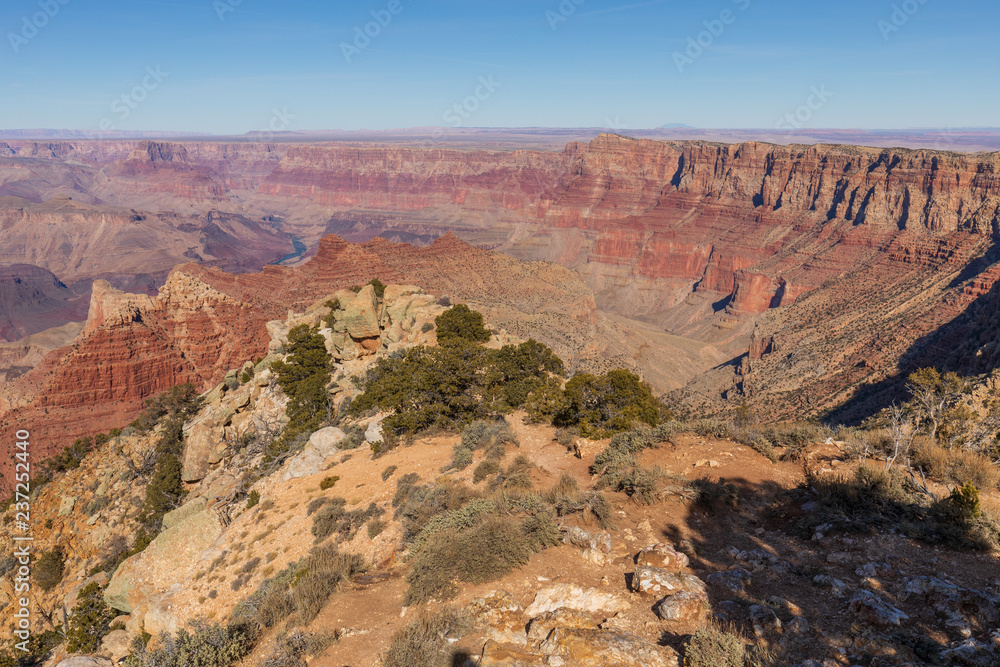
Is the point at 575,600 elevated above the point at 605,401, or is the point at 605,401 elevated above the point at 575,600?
the point at 575,600

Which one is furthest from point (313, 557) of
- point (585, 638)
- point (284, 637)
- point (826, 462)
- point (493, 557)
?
point (826, 462)

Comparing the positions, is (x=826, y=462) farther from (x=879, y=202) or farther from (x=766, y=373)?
(x=879, y=202)

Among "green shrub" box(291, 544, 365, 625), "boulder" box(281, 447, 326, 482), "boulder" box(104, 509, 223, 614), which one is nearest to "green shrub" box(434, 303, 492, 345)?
"boulder" box(281, 447, 326, 482)

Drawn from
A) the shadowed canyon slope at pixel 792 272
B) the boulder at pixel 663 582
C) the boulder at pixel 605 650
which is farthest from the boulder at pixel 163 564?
the shadowed canyon slope at pixel 792 272

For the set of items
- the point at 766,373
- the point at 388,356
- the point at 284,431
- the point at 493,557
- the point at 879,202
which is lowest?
the point at 766,373

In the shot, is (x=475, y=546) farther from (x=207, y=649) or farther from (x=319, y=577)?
(x=207, y=649)

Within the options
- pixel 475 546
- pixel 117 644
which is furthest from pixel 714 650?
pixel 117 644

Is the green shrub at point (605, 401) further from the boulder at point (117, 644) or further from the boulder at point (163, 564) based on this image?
the boulder at point (117, 644)
